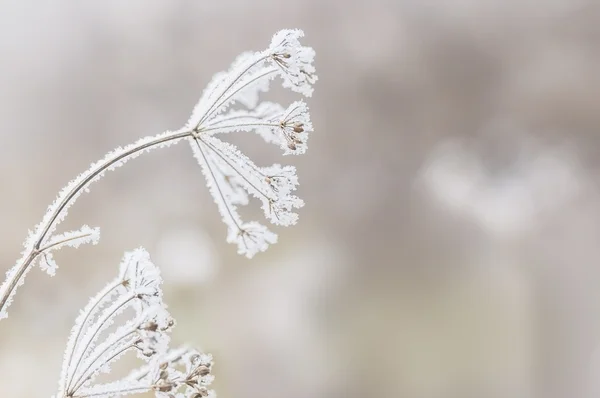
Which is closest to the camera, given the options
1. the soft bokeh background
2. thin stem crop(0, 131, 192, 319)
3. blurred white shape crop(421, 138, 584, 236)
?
thin stem crop(0, 131, 192, 319)

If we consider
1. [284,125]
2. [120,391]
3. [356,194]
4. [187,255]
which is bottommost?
[120,391]

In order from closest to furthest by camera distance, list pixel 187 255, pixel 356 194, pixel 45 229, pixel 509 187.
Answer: pixel 45 229 → pixel 187 255 → pixel 356 194 → pixel 509 187

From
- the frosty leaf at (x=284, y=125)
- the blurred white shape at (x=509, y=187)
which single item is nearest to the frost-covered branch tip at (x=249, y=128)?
the frosty leaf at (x=284, y=125)

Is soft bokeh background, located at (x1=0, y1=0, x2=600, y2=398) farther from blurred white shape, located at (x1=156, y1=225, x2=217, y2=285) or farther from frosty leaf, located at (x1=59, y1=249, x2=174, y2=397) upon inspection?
frosty leaf, located at (x1=59, y1=249, x2=174, y2=397)

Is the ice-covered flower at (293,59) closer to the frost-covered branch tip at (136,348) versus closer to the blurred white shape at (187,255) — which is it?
the frost-covered branch tip at (136,348)

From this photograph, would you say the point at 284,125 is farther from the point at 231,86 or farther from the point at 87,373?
the point at 87,373

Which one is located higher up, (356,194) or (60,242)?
(356,194)

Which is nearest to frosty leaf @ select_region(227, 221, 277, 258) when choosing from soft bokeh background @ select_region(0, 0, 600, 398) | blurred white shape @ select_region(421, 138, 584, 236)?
soft bokeh background @ select_region(0, 0, 600, 398)

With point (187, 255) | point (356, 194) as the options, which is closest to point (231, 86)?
point (187, 255)

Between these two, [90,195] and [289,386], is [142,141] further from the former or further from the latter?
[289,386]

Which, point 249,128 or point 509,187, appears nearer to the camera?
point 249,128
